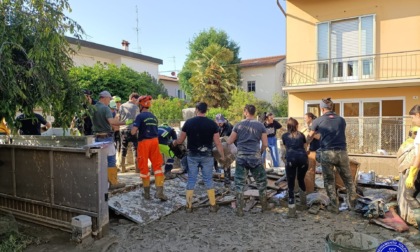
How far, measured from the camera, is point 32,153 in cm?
533

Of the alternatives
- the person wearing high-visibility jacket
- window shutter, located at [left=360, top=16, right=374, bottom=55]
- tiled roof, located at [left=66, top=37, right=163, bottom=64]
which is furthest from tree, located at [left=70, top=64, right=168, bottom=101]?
the person wearing high-visibility jacket

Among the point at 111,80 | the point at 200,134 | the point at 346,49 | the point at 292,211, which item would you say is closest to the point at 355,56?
the point at 346,49

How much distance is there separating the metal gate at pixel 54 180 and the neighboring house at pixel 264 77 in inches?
1121

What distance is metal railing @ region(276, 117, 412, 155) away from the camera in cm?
1031

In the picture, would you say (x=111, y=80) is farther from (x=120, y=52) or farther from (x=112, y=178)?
(x=112, y=178)

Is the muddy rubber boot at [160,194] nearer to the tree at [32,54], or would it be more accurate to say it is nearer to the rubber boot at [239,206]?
the rubber boot at [239,206]

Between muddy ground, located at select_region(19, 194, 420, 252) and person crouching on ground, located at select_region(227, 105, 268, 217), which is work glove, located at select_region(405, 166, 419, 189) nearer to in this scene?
muddy ground, located at select_region(19, 194, 420, 252)

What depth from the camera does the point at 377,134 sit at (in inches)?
420

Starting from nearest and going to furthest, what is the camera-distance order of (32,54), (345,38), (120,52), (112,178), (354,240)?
(354,240) < (32,54) < (112,178) < (345,38) < (120,52)

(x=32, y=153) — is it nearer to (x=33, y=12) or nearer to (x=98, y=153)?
(x=98, y=153)

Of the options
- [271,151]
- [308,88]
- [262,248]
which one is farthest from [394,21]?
[262,248]

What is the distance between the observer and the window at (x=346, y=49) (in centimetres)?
1386

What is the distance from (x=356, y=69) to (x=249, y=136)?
10521 mm

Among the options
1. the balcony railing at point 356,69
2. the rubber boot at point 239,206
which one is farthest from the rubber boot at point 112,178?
the balcony railing at point 356,69
